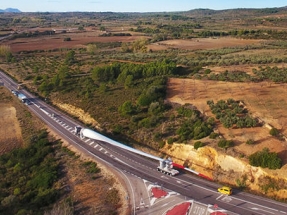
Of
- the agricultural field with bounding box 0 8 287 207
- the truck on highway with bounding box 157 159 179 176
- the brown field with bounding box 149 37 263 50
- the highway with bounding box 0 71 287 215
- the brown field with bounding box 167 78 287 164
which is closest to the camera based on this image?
the highway with bounding box 0 71 287 215

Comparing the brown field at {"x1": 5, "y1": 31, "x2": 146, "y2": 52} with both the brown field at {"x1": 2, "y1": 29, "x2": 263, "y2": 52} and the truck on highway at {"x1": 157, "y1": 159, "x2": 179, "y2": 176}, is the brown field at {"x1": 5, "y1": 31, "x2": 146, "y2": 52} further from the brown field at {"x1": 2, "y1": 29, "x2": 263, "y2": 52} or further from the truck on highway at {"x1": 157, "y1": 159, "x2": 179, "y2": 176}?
the truck on highway at {"x1": 157, "y1": 159, "x2": 179, "y2": 176}

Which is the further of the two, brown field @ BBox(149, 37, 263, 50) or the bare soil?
brown field @ BBox(149, 37, 263, 50)

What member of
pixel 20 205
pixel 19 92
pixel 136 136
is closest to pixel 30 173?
pixel 20 205

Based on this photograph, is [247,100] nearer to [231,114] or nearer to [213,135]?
[231,114]

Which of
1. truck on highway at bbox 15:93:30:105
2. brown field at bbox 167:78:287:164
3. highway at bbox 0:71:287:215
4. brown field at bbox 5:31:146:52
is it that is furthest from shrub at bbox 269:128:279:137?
brown field at bbox 5:31:146:52

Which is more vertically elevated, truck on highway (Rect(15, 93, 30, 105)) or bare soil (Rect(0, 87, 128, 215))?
truck on highway (Rect(15, 93, 30, 105))

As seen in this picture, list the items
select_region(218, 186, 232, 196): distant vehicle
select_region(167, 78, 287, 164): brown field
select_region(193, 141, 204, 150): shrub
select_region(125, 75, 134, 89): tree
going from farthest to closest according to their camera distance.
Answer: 1. select_region(125, 75, 134, 89): tree
2. select_region(193, 141, 204, 150): shrub
3. select_region(167, 78, 287, 164): brown field
4. select_region(218, 186, 232, 196): distant vehicle

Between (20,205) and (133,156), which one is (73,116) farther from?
(20,205)

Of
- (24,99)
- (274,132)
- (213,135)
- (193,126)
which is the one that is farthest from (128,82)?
(274,132)
